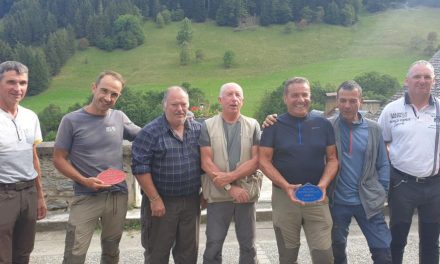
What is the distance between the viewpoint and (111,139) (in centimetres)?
382

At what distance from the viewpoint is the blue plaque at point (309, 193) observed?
360cm

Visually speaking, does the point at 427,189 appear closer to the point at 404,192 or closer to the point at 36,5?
the point at 404,192

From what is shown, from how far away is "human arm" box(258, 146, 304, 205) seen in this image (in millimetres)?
3641

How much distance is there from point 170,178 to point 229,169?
1.77 ft

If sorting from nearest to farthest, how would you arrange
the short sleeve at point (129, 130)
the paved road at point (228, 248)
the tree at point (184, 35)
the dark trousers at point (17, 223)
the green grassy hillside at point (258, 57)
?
the dark trousers at point (17, 223), the short sleeve at point (129, 130), the paved road at point (228, 248), the green grassy hillside at point (258, 57), the tree at point (184, 35)

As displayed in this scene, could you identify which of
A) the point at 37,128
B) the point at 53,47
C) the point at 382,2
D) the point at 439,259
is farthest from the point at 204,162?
the point at 382,2

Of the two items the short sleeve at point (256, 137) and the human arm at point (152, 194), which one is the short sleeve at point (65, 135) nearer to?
the human arm at point (152, 194)

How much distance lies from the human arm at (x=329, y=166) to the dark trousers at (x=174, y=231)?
1177 mm

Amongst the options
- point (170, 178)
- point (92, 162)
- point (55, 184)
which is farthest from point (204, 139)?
point (55, 184)

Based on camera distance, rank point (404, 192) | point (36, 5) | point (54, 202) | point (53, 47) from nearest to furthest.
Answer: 1. point (404, 192)
2. point (54, 202)
3. point (53, 47)
4. point (36, 5)

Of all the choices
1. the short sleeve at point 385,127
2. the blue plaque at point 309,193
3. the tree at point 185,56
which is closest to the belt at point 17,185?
the blue plaque at point 309,193

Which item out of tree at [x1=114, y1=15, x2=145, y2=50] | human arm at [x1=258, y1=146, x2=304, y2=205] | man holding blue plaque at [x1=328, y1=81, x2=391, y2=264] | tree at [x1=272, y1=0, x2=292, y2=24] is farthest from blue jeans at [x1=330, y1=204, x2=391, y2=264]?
tree at [x1=272, y1=0, x2=292, y2=24]

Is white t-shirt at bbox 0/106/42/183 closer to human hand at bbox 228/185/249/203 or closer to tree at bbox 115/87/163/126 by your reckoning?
human hand at bbox 228/185/249/203

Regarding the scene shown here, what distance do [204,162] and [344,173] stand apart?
127 cm
